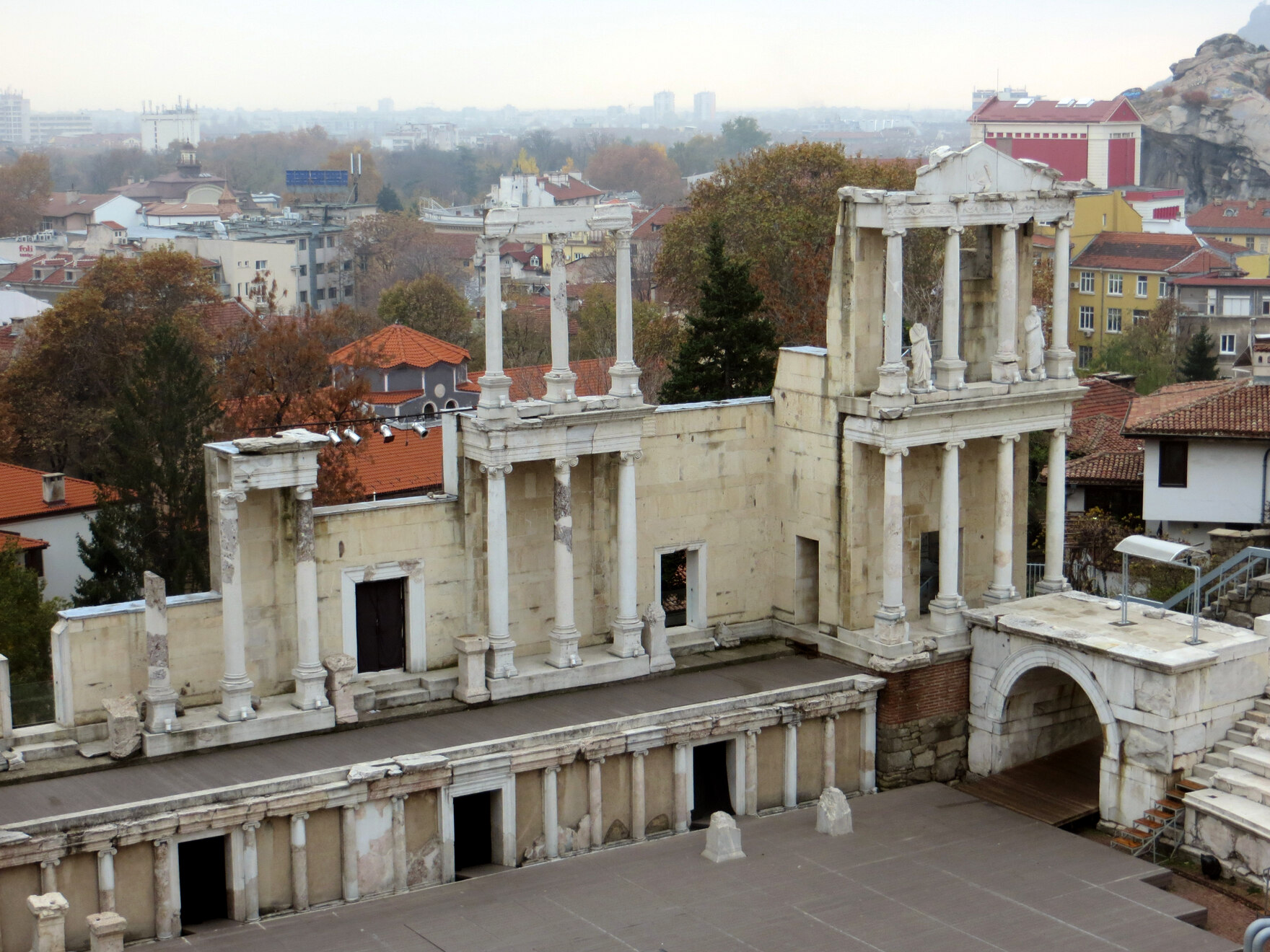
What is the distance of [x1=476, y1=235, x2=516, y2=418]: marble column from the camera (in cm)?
3347

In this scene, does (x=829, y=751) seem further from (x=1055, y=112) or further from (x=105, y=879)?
(x=1055, y=112)

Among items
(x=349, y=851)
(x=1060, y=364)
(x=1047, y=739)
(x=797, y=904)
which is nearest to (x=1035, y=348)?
(x=1060, y=364)

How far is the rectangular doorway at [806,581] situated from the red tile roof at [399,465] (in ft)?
58.1

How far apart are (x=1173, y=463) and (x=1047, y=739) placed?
1427 centimetres

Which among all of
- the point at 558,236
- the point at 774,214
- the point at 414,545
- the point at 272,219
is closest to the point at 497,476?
the point at 414,545

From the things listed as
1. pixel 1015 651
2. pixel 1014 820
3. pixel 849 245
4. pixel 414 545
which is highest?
pixel 849 245

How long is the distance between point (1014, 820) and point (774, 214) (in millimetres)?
37791

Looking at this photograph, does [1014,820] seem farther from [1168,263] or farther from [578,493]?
[1168,263]

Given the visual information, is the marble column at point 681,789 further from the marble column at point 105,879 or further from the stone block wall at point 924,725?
the marble column at point 105,879

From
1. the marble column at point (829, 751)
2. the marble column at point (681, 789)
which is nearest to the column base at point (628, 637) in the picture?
the marble column at point (681, 789)

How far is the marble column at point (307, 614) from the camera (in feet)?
104

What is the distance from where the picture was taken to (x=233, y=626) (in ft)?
103

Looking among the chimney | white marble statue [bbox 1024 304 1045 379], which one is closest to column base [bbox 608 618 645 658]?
white marble statue [bbox 1024 304 1045 379]

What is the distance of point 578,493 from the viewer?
117 feet
